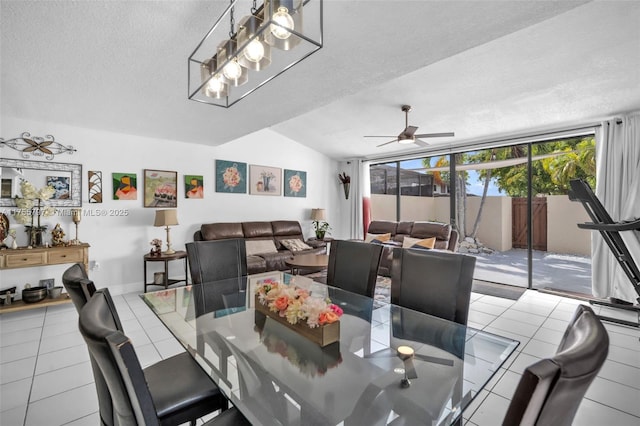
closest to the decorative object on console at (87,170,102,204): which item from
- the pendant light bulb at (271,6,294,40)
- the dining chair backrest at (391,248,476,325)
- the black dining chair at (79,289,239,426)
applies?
the black dining chair at (79,289,239,426)

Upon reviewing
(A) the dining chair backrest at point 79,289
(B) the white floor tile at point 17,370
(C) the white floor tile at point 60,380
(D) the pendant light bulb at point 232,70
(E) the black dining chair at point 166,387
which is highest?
(D) the pendant light bulb at point 232,70

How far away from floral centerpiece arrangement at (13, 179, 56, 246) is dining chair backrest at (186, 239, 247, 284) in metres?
2.55

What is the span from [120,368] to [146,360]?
2123 millimetres

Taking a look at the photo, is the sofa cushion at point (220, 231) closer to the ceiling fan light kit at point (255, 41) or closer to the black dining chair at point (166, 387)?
the ceiling fan light kit at point (255, 41)

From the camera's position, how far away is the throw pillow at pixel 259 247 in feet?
16.7

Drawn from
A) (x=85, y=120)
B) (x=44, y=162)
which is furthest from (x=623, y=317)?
(x=44, y=162)

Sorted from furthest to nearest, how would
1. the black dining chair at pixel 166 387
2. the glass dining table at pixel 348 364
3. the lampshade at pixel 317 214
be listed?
the lampshade at pixel 317 214 < the black dining chair at pixel 166 387 < the glass dining table at pixel 348 364

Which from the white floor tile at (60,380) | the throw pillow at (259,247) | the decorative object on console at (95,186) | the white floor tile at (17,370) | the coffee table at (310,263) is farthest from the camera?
the throw pillow at (259,247)

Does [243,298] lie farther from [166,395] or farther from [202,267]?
[166,395]

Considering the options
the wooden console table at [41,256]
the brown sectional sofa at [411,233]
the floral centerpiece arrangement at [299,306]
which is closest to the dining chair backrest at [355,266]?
the floral centerpiece arrangement at [299,306]

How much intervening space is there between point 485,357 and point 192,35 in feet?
8.71

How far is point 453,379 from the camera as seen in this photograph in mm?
1158

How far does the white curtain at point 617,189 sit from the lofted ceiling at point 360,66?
11.2 inches

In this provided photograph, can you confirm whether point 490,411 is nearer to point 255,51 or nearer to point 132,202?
point 255,51
